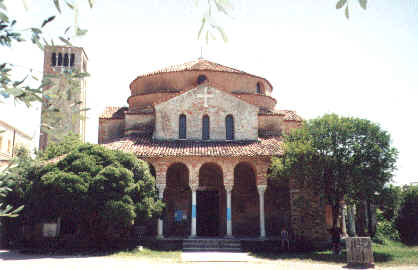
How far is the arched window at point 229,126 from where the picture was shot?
23.5 meters

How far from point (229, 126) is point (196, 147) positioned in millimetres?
2900

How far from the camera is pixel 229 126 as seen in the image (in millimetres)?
23609

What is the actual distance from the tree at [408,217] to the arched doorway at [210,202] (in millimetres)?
11849

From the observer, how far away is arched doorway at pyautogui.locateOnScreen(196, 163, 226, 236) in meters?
22.8

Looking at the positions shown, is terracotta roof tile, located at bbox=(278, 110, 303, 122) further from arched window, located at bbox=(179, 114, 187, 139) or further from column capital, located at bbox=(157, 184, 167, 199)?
column capital, located at bbox=(157, 184, 167, 199)

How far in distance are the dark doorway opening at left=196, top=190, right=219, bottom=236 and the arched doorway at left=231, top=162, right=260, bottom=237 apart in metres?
1.01

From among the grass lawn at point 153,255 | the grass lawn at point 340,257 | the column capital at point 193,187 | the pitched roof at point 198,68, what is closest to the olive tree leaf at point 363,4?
the grass lawn at point 153,255

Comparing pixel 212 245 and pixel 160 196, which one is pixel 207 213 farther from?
pixel 212 245

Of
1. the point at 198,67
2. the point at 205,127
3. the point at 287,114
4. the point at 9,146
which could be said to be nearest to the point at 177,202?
the point at 205,127

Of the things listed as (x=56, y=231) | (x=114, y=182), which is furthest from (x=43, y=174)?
(x=56, y=231)

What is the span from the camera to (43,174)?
683 inches

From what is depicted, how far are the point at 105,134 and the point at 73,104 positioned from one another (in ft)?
77.5

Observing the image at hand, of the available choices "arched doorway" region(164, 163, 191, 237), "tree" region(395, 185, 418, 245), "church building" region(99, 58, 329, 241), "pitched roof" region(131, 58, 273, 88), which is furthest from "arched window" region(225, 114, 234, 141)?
"tree" region(395, 185, 418, 245)

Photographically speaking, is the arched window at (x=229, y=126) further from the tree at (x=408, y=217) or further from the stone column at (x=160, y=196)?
the tree at (x=408, y=217)
